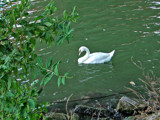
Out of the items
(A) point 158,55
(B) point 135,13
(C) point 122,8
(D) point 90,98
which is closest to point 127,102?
(D) point 90,98

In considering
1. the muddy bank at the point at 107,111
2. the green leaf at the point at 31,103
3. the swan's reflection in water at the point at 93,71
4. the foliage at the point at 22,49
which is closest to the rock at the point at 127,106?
the muddy bank at the point at 107,111

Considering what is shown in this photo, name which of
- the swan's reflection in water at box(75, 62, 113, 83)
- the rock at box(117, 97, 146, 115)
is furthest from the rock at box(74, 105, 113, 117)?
the swan's reflection in water at box(75, 62, 113, 83)

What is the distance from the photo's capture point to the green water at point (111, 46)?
704 cm

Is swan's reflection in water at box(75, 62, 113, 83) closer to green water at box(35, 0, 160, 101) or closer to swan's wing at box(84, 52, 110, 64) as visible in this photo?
green water at box(35, 0, 160, 101)

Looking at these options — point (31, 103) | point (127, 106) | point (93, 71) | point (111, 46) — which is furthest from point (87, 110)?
point (111, 46)

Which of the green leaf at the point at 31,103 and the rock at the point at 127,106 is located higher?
the green leaf at the point at 31,103

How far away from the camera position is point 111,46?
9.10 meters

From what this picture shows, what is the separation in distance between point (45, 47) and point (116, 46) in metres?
2.46

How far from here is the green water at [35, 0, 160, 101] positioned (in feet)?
23.1

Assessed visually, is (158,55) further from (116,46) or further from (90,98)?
(90,98)

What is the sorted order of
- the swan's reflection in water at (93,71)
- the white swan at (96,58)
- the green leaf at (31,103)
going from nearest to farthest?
the green leaf at (31,103) < the swan's reflection in water at (93,71) < the white swan at (96,58)

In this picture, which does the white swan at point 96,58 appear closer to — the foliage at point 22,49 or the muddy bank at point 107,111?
the muddy bank at point 107,111

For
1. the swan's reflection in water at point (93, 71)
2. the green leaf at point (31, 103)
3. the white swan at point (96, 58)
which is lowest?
the swan's reflection in water at point (93, 71)

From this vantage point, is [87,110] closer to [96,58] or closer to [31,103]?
[96,58]
